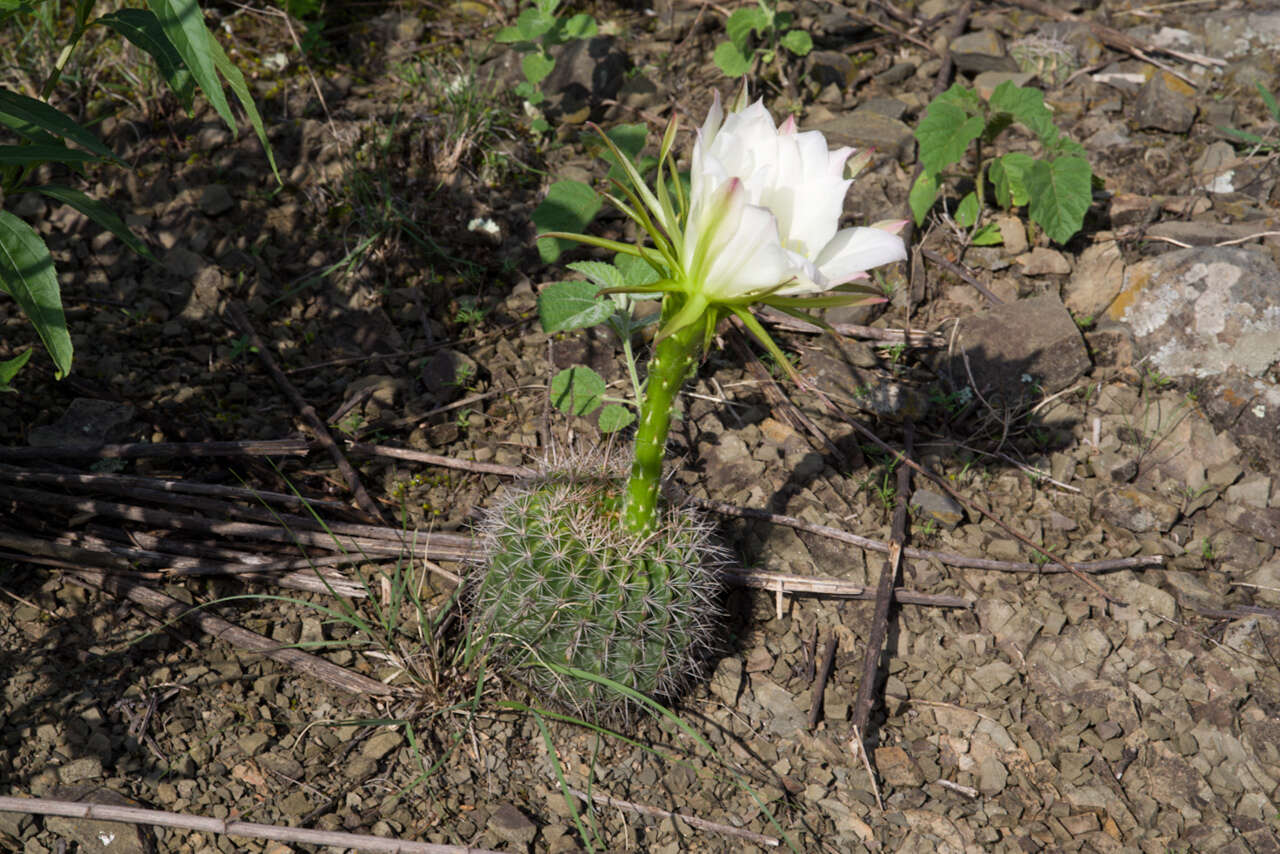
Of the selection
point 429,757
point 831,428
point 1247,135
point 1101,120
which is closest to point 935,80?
point 1101,120

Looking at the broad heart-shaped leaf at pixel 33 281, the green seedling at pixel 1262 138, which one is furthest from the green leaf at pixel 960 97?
the broad heart-shaped leaf at pixel 33 281

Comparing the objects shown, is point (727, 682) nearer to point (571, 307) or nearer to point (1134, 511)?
point (571, 307)

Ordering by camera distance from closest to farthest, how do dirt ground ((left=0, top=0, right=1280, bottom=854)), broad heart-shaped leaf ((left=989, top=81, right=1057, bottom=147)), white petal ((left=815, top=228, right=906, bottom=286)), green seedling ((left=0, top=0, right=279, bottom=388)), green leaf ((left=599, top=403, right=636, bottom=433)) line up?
white petal ((left=815, top=228, right=906, bottom=286)) < green seedling ((left=0, top=0, right=279, bottom=388)) < dirt ground ((left=0, top=0, right=1280, bottom=854)) < green leaf ((left=599, top=403, right=636, bottom=433)) < broad heart-shaped leaf ((left=989, top=81, right=1057, bottom=147))

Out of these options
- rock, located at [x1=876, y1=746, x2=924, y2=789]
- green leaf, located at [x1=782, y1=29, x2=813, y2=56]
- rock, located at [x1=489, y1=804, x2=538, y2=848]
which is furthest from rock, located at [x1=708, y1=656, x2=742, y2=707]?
green leaf, located at [x1=782, y1=29, x2=813, y2=56]

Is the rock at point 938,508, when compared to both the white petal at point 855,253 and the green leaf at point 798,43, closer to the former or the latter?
the white petal at point 855,253

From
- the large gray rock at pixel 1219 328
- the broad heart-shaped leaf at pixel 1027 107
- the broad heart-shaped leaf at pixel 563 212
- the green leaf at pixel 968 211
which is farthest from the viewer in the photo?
the green leaf at pixel 968 211

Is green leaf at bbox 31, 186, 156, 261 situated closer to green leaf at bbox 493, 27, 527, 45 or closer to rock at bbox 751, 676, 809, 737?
green leaf at bbox 493, 27, 527, 45
